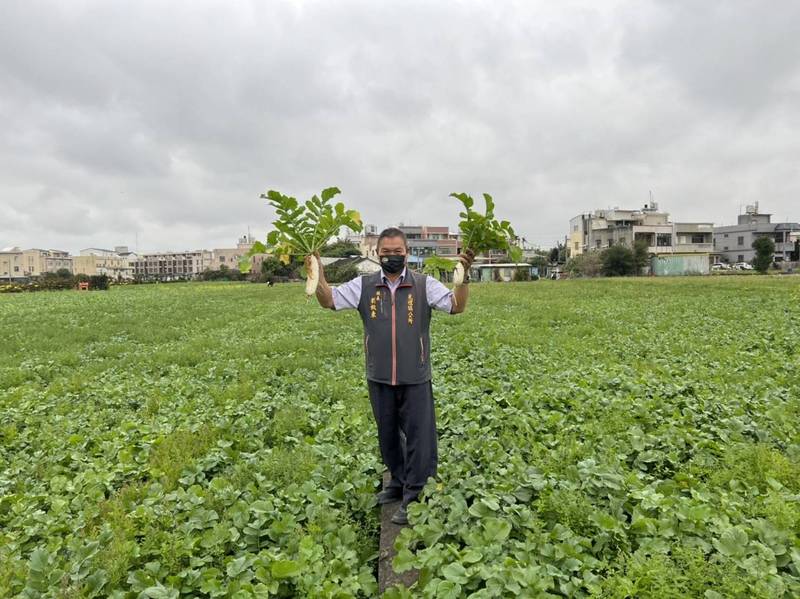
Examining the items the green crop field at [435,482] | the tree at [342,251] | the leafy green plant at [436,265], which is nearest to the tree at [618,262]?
the tree at [342,251]

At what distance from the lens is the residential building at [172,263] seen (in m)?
143

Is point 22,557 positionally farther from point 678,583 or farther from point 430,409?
point 678,583

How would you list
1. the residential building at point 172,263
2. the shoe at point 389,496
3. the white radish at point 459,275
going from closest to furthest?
the white radish at point 459,275 → the shoe at point 389,496 → the residential building at point 172,263

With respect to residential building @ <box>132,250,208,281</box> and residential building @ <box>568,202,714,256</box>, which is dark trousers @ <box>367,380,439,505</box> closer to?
residential building @ <box>568,202,714,256</box>

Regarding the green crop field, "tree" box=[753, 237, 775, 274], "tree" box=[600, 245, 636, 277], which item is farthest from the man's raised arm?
"tree" box=[753, 237, 775, 274]

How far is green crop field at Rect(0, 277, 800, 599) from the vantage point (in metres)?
2.85

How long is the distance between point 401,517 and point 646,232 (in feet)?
224

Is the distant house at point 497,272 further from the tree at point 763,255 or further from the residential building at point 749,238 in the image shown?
the residential building at point 749,238

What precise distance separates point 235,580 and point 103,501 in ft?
6.88

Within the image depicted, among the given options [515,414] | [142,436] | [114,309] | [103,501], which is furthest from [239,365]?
[114,309]

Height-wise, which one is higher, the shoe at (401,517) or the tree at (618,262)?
the tree at (618,262)

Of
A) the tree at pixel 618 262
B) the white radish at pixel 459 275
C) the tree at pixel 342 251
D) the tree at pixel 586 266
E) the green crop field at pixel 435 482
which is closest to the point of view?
the green crop field at pixel 435 482

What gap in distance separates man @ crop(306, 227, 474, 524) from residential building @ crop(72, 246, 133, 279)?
133359 mm

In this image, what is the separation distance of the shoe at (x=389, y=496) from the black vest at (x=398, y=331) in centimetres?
106
